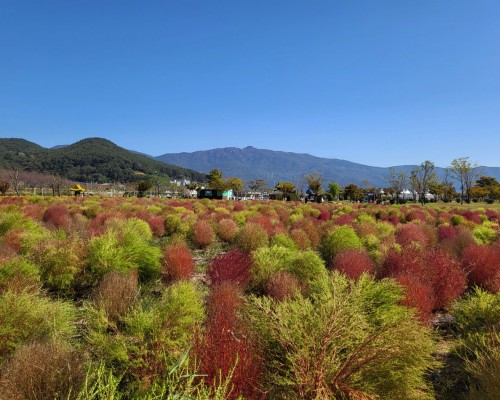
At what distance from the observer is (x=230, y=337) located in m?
3.08

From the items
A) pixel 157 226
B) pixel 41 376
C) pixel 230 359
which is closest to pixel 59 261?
pixel 41 376

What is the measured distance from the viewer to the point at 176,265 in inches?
293

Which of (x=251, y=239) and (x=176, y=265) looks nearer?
(x=176, y=265)

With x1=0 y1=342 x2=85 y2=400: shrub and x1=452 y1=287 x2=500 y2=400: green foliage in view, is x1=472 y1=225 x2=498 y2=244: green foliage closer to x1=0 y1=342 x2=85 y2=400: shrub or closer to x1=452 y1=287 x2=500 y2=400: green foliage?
x1=452 y1=287 x2=500 y2=400: green foliage

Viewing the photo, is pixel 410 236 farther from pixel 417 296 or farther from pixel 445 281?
pixel 417 296

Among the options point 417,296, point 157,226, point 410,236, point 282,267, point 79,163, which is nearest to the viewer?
point 417,296

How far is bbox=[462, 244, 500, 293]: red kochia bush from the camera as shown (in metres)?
7.16

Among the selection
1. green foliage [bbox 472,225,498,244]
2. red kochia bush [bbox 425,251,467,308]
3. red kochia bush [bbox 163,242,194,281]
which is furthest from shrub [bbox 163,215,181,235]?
green foliage [bbox 472,225,498,244]

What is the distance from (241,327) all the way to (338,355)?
0.93 meters

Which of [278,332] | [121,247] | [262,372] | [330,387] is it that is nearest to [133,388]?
[262,372]

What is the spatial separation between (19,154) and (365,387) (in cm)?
19544

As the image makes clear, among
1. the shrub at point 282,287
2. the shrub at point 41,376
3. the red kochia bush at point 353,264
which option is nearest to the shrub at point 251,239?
the red kochia bush at point 353,264

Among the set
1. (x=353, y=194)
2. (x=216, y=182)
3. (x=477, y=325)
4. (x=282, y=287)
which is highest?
(x=216, y=182)

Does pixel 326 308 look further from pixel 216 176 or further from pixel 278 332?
pixel 216 176
